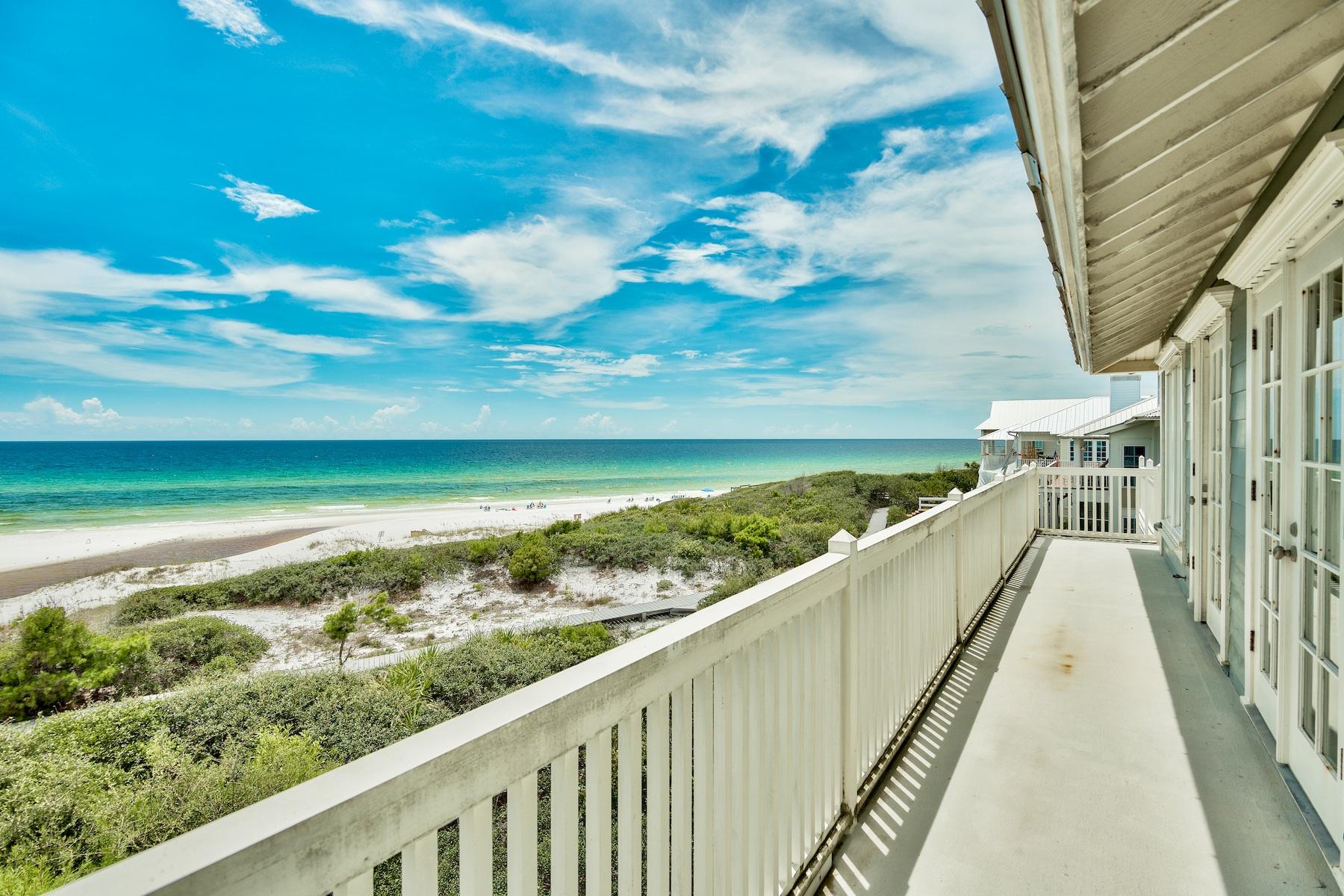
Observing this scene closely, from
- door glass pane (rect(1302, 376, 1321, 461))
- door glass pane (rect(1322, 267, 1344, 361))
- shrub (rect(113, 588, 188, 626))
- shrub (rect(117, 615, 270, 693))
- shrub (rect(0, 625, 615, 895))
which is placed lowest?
shrub (rect(113, 588, 188, 626))

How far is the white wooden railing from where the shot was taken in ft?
25.3

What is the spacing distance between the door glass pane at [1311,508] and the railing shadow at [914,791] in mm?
1462

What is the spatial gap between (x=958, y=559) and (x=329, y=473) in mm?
48841

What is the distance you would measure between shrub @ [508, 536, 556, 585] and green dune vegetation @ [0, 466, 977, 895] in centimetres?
11

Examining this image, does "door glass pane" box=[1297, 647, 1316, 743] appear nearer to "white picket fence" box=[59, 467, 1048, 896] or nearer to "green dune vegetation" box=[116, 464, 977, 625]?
"white picket fence" box=[59, 467, 1048, 896]

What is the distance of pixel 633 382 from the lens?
64125 millimetres

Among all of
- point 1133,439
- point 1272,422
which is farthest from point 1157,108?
point 1133,439

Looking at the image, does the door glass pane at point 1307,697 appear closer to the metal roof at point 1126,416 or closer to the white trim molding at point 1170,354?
the white trim molding at point 1170,354

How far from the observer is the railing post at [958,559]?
11.4 feet

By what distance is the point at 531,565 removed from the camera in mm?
9812

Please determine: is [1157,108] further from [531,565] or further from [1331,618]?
[531,565]

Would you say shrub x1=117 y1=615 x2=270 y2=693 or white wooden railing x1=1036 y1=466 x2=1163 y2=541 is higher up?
white wooden railing x1=1036 y1=466 x2=1163 y2=541

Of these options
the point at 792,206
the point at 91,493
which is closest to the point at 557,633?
the point at 792,206

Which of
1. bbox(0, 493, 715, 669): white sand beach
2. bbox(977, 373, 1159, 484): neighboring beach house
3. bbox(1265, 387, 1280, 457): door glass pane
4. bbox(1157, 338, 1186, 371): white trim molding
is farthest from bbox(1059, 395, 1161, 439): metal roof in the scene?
bbox(1265, 387, 1280, 457): door glass pane
